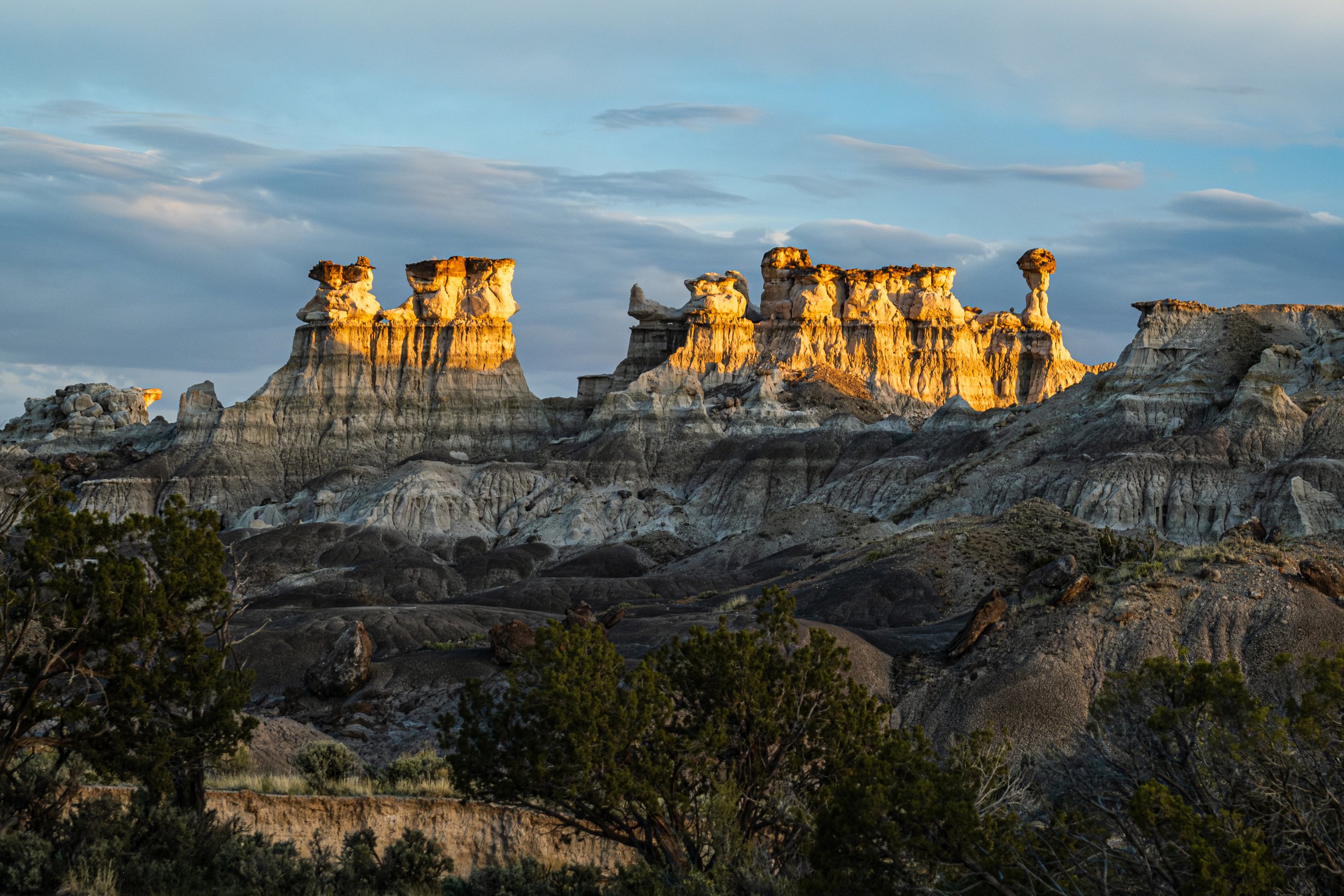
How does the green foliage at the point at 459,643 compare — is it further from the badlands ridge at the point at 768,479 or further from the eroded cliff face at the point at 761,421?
the eroded cliff face at the point at 761,421

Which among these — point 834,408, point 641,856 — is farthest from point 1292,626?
point 834,408

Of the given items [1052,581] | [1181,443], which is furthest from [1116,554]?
[1181,443]

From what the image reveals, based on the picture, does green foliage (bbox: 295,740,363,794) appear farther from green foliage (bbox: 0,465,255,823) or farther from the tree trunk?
green foliage (bbox: 0,465,255,823)

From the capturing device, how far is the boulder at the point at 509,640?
32375 mm

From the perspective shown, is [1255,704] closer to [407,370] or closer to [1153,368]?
[1153,368]

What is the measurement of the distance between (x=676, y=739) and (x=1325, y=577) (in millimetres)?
14824

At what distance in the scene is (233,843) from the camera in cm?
1566

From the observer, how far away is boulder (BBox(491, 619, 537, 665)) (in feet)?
106

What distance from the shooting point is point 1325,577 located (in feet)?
83.4

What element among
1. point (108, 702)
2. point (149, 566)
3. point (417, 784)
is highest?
point (149, 566)

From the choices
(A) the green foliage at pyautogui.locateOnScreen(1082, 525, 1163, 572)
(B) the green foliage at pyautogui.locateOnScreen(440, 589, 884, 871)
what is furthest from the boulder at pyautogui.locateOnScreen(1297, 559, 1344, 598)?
(B) the green foliage at pyautogui.locateOnScreen(440, 589, 884, 871)

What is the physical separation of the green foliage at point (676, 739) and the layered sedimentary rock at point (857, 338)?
311 ft

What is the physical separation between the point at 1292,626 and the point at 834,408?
81183 mm

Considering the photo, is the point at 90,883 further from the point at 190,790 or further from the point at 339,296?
the point at 339,296
